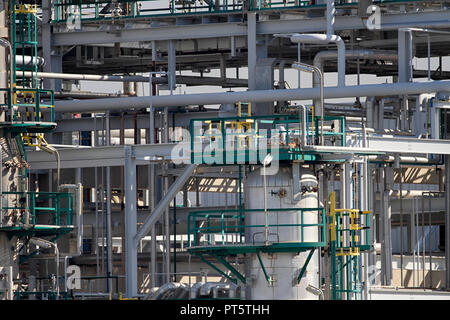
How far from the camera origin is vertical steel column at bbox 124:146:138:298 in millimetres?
37969

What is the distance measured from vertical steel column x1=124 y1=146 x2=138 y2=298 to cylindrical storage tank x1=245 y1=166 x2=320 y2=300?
564 cm

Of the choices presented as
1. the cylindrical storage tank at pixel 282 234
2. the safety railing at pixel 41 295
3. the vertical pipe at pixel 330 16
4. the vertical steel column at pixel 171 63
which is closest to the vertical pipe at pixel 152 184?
the vertical steel column at pixel 171 63

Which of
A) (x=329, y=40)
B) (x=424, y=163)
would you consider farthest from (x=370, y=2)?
(x=424, y=163)

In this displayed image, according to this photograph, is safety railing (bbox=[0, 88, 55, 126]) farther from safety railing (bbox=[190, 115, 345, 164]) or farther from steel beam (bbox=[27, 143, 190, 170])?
safety railing (bbox=[190, 115, 345, 164])

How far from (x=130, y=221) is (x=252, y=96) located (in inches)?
209

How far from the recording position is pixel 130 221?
38500mm

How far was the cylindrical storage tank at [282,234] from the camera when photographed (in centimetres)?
3259

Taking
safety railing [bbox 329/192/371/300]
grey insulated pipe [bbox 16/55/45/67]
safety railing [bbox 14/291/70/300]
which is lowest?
safety railing [bbox 14/291/70/300]

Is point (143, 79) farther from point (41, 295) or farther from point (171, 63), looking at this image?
point (41, 295)
